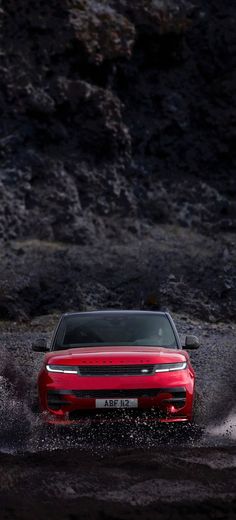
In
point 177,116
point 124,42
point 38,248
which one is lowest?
point 38,248

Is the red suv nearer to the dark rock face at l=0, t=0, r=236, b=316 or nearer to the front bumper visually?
the front bumper

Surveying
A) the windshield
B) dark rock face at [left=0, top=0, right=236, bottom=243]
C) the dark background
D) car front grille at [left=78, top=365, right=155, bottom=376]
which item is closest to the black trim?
car front grille at [left=78, top=365, right=155, bottom=376]

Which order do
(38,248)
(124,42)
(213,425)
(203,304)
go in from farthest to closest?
(124,42)
(38,248)
(203,304)
(213,425)

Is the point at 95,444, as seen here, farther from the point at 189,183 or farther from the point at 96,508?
the point at 189,183

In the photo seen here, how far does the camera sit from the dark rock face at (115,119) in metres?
37.1

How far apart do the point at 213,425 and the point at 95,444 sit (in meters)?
2.30

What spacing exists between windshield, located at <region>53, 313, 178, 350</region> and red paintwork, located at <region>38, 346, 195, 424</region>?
67 centimetres

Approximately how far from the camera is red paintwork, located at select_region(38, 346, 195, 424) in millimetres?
9281

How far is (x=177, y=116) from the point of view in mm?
42094

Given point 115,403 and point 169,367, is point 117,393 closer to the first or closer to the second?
point 115,403

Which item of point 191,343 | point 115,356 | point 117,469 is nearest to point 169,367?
point 115,356

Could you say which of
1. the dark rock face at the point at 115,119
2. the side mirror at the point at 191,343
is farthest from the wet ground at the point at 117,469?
the dark rock face at the point at 115,119

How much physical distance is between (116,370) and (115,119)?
103ft

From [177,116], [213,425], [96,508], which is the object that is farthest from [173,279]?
[96,508]
